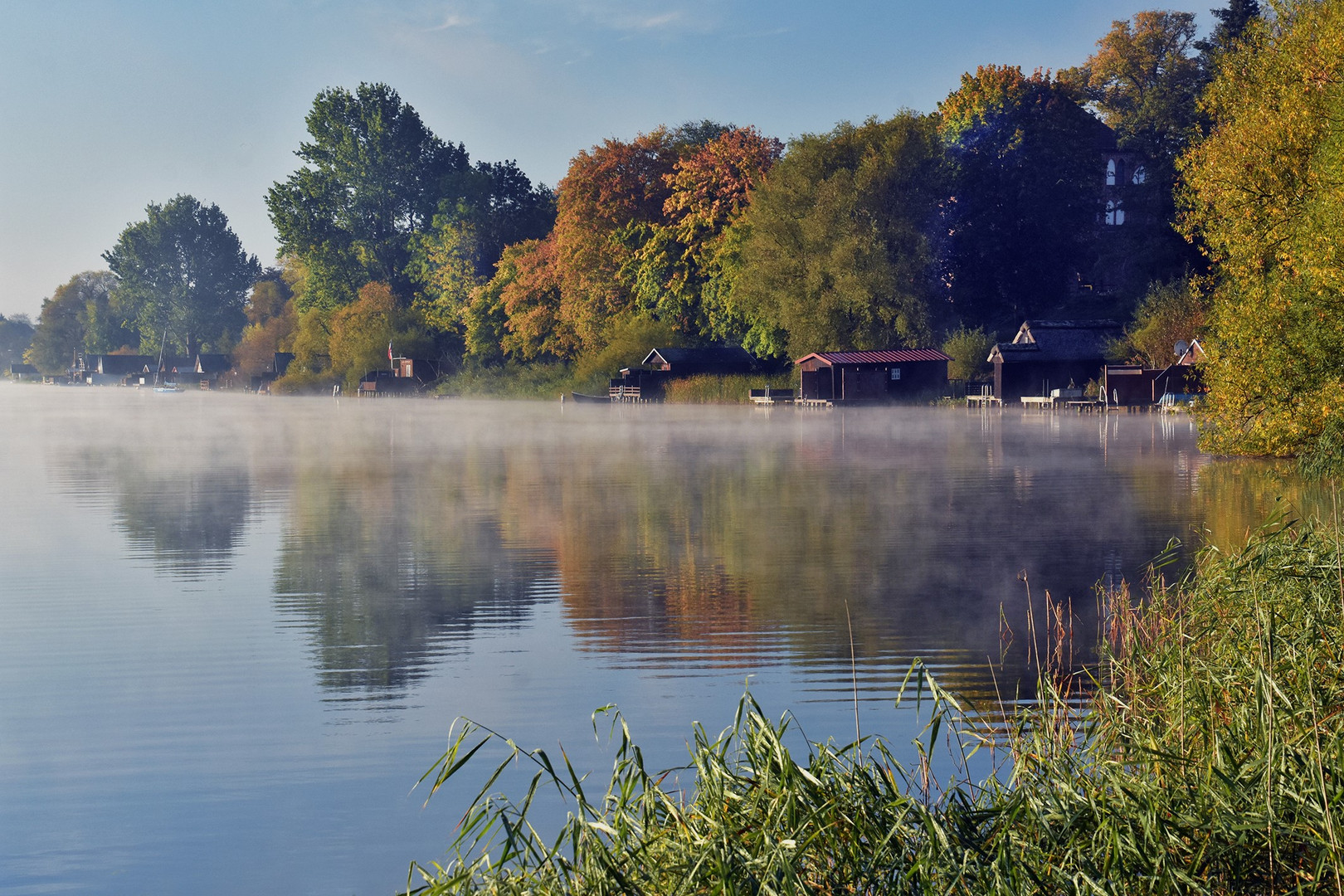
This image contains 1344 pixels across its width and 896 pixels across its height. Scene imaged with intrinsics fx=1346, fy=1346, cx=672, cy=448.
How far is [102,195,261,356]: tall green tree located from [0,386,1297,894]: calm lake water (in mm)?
167618

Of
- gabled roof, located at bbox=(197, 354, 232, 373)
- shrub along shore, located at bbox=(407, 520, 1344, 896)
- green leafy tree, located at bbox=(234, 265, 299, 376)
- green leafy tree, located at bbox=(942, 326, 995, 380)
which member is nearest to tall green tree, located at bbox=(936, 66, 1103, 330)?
green leafy tree, located at bbox=(942, 326, 995, 380)

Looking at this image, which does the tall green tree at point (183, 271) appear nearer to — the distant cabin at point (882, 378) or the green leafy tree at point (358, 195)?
the green leafy tree at point (358, 195)

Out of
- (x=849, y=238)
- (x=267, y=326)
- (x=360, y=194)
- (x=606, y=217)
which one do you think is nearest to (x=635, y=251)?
(x=606, y=217)

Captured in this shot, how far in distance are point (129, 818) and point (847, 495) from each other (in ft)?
67.7

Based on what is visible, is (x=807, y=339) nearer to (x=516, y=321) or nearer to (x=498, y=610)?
(x=516, y=321)

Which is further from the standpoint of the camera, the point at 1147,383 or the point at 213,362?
the point at 213,362

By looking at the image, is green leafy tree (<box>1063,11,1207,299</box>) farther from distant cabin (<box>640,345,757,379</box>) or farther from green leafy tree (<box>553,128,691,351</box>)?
green leafy tree (<box>553,128,691,351</box>)

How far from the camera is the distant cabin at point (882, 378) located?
3115 inches

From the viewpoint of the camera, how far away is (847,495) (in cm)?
2789

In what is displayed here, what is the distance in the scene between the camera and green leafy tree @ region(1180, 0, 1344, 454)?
26.2 metres

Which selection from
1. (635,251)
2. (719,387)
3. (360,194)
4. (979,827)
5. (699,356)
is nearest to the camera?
(979,827)

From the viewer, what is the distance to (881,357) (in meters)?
78.9

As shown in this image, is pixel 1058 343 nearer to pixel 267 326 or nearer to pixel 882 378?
pixel 882 378

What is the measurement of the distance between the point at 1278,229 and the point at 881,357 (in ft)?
161
